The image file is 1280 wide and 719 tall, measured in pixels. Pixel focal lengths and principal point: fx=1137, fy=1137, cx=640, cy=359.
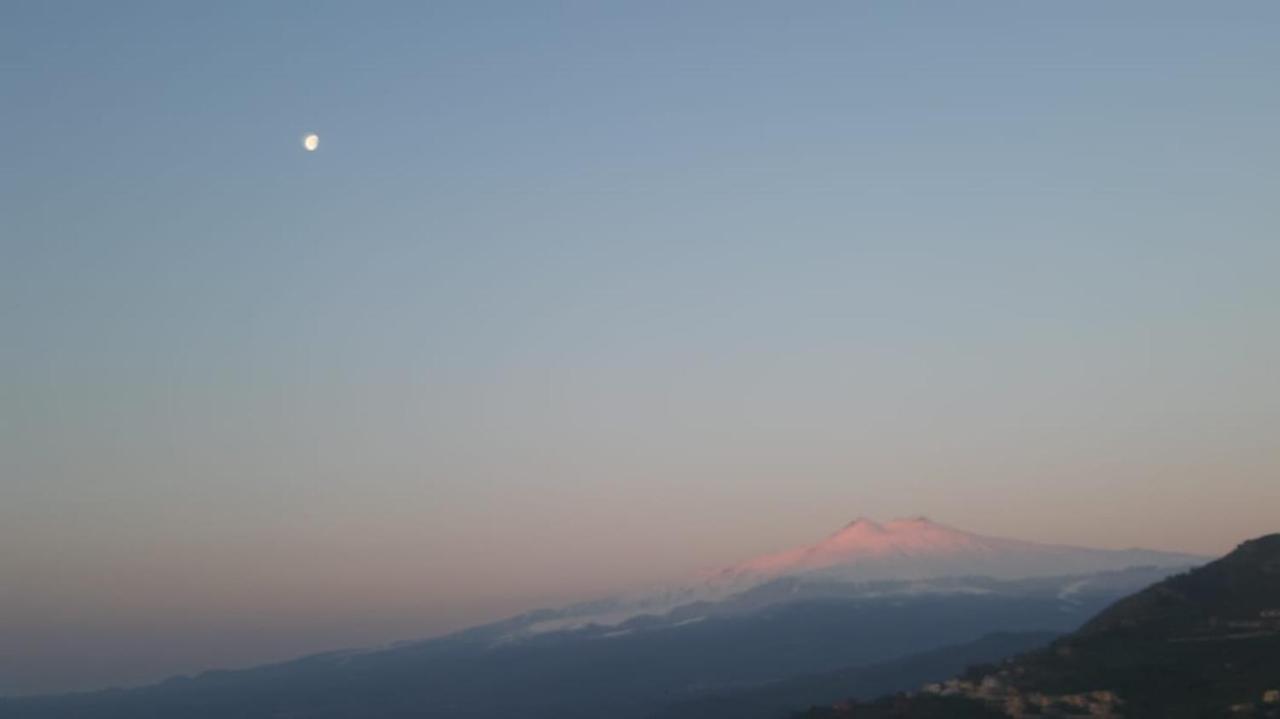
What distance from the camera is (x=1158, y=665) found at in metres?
73.8

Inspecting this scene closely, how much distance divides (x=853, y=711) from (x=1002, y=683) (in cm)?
1060

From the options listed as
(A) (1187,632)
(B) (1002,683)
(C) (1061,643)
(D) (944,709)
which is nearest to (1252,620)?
(A) (1187,632)

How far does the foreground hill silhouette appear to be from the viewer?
65375 mm

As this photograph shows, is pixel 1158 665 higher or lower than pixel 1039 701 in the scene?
higher

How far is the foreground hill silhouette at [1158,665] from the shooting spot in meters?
65.4

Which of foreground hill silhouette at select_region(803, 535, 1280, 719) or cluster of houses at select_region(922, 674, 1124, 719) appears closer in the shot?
foreground hill silhouette at select_region(803, 535, 1280, 719)

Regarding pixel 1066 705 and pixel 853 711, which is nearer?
pixel 1066 705

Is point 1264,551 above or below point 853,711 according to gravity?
above

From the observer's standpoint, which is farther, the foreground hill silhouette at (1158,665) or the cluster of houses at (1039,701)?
the cluster of houses at (1039,701)

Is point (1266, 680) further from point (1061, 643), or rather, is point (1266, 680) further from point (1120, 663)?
point (1061, 643)

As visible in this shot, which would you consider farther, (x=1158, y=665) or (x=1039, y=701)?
(x=1158, y=665)

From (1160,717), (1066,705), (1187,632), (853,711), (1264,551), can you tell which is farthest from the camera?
(1264,551)

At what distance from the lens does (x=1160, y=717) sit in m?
62.8

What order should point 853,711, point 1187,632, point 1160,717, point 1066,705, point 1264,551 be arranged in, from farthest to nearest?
1. point 1264,551
2. point 1187,632
3. point 853,711
4. point 1066,705
5. point 1160,717
